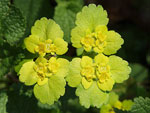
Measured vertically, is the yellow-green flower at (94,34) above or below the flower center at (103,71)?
above

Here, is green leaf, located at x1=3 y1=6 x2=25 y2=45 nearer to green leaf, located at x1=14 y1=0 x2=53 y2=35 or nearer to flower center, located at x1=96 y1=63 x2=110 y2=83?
green leaf, located at x1=14 y1=0 x2=53 y2=35

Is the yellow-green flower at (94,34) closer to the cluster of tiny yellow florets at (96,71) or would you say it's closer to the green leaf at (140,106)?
the cluster of tiny yellow florets at (96,71)

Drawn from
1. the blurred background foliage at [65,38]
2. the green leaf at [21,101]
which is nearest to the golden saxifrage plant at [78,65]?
the blurred background foliage at [65,38]

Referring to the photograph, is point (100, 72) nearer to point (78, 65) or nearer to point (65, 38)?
point (78, 65)

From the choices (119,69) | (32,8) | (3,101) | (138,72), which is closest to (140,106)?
(119,69)

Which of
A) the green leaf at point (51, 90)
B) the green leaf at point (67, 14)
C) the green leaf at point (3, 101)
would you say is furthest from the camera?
the green leaf at point (67, 14)

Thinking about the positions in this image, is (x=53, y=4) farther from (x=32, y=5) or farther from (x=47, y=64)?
(x=47, y=64)

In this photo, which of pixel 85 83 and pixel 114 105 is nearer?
pixel 85 83
